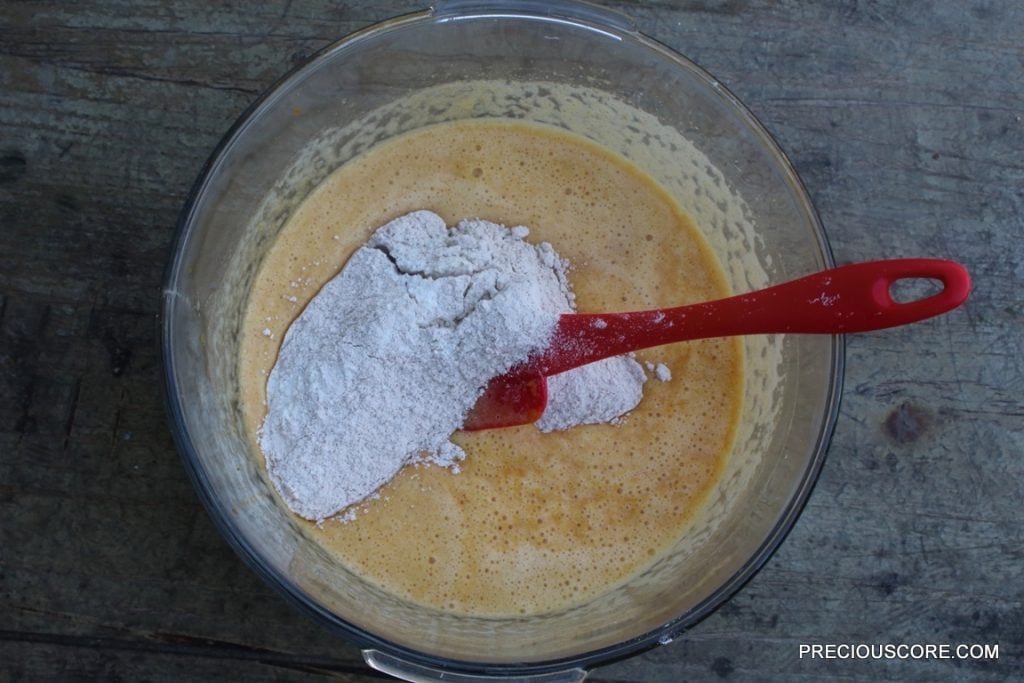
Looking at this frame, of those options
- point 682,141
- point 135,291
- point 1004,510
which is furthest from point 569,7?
point 1004,510

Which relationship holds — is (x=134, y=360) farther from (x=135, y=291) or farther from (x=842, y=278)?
→ (x=842, y=278)

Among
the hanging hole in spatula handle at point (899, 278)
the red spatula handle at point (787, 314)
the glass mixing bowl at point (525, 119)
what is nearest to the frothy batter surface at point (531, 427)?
the glass mixing bowl at point (525, 119)

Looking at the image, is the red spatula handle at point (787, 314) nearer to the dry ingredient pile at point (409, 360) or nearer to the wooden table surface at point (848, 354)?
the dry ingredient pile at point (409, 360)

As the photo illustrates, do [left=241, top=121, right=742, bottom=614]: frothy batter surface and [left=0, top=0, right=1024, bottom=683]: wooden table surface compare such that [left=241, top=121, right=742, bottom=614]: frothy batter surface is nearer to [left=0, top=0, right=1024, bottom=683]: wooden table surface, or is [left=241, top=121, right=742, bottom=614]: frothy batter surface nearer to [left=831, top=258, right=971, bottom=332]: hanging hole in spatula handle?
[left=0, top=0, right=1024, bottom=683]: wooden table surface

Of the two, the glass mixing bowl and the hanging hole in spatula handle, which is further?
the glass mixing bowl

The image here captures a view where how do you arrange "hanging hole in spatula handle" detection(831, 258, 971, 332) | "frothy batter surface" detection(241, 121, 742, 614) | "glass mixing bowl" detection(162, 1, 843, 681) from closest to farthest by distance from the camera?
"hanging hole in spatula handle" detection(831, 258, 971, 332)
"glass mixing bowl" detection(162, 1, 843, 681)
"frothy batter surface" detection(241, 121, 742, 614)

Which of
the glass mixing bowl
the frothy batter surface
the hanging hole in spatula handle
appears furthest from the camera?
the frothy batter surface

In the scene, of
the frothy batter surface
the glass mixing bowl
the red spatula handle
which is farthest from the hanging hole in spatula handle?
the frothy batter surface

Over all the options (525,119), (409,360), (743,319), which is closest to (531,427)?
(409,360)
